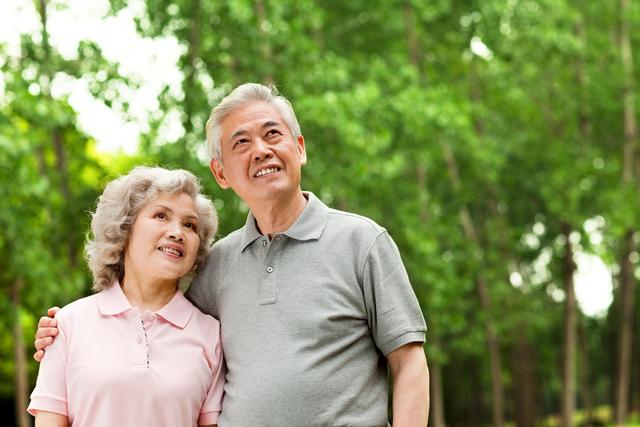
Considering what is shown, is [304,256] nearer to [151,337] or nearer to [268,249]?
[268,249]

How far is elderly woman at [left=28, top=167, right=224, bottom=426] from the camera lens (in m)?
3.17

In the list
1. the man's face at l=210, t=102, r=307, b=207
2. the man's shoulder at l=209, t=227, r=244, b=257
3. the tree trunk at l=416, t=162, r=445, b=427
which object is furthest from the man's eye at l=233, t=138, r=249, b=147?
the tree trunk at l=416, t=162, r=445, b=427

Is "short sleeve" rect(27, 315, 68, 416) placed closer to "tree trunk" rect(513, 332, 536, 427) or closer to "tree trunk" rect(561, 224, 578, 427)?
"tree trunk" rect(561, 224, 578, 427)

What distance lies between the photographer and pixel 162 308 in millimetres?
3395

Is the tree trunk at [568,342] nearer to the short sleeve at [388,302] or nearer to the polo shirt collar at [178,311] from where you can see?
the polo shirt collar at [178,311]

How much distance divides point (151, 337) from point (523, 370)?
2178cm

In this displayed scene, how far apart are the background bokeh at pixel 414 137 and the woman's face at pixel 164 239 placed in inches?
225

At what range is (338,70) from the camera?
13156mm

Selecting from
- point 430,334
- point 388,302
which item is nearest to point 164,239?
point 388,302

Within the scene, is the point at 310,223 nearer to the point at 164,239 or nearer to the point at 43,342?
the point at 164,239

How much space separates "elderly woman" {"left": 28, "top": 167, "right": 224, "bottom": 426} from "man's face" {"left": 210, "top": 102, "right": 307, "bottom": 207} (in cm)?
26

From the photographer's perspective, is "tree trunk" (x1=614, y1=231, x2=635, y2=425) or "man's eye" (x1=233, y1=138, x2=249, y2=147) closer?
"man's eye" (x1=233, y1=138, x2=249, y2=147)

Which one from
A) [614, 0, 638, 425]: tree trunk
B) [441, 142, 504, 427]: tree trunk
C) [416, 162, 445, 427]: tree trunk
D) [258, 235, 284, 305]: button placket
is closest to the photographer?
[258, 235, 284, 305]: button placket

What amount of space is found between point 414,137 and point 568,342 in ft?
25.0
